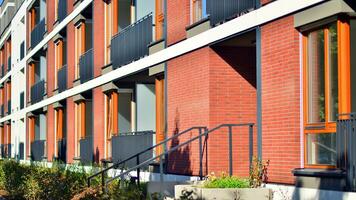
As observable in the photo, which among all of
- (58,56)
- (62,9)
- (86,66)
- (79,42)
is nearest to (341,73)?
(86,66)

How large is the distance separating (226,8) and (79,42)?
1592 cm

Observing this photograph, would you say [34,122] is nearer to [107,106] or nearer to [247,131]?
[107,106]

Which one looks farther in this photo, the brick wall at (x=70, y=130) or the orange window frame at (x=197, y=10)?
the brick wall at (x=70, y=130)

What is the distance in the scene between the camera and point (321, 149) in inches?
487

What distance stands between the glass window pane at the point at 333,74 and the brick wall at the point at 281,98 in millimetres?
872

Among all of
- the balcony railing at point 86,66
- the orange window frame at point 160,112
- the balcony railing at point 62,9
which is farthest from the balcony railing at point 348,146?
the balcony railing at point 62,9

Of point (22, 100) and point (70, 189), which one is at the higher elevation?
point (22, 100)

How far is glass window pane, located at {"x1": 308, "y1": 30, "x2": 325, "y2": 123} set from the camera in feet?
40.9

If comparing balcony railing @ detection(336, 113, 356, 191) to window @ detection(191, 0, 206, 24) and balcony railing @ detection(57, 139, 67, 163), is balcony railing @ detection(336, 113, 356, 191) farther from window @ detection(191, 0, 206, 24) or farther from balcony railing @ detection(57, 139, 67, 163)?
balcony railing @ detection(57, 139, 67, 163)

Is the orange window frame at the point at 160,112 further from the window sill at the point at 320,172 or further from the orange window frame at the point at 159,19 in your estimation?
the window sill at the point at 320,172

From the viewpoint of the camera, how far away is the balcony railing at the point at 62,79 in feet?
108

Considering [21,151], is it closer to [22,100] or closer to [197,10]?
[22,100]

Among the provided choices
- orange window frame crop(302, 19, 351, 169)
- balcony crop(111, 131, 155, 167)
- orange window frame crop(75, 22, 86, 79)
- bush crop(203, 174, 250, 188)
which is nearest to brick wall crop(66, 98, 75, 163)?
orange window frame crop(75, 22, 86, 79)

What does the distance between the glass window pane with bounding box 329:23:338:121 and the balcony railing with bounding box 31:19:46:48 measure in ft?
94.4
